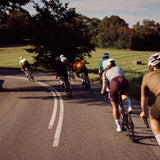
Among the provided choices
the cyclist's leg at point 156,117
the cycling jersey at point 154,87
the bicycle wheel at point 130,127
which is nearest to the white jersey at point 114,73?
the bicycle wheel at point 130,127

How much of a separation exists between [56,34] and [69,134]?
2198 centimetres

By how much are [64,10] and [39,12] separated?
3.24 metres

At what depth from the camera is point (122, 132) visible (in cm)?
588

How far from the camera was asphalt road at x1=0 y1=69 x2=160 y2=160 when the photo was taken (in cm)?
464

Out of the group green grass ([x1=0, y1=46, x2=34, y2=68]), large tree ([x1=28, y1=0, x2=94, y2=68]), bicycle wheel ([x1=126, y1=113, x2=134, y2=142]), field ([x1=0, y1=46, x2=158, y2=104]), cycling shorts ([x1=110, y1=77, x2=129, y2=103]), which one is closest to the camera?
bicycle wheel ([x1=126, y1=113, x2=134, y2=142])

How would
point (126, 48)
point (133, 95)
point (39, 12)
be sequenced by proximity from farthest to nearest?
1. point (126, 48)
2. point (39, 12)
3. point (133, 95)

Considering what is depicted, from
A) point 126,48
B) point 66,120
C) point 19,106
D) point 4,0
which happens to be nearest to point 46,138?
point 66,120

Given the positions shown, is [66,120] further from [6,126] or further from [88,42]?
[88,42]

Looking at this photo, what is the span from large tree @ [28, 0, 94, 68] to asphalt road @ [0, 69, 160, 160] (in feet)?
56.3

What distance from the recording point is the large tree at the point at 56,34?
25719 mm

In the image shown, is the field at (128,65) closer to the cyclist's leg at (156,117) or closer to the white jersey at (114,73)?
the white jersey at (114,73)

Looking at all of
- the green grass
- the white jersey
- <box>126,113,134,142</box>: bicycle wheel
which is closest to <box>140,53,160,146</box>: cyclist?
Answer: <box>126,113,134,142</box>: bicycle wheel

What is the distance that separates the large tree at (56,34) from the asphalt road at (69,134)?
17152mm

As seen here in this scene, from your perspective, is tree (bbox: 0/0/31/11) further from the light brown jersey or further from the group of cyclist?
the light brown jersey
